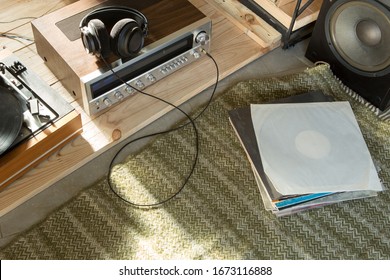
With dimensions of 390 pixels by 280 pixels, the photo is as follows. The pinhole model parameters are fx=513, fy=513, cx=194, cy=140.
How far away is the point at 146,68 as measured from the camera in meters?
1.46

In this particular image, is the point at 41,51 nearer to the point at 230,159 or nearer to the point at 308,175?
the point at 230,159

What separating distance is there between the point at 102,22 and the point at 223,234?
63cm

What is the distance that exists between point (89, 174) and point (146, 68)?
1.12 feet

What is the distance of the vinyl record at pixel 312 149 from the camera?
51.6 inches

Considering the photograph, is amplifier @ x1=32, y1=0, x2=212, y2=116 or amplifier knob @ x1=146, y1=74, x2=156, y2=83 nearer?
amplifier @ x1=32, y1=0, x2=212, y2=116

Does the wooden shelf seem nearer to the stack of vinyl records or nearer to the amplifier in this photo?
the amplifier

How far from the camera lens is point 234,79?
1.63 m

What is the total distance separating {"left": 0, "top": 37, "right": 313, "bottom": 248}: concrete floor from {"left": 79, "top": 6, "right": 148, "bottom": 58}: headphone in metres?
0.25

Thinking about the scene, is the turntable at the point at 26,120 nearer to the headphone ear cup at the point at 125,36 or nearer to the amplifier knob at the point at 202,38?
the headphone ear cup at the point at 125,36

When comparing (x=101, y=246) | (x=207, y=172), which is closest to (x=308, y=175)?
(x=207, y=172)

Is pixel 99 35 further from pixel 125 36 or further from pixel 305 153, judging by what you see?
pixel 305 153

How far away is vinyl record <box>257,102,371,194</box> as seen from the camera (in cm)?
131

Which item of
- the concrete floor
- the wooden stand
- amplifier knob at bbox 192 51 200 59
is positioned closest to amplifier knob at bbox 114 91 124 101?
the concrete floor

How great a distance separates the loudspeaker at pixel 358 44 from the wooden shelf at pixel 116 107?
194 millimetres
